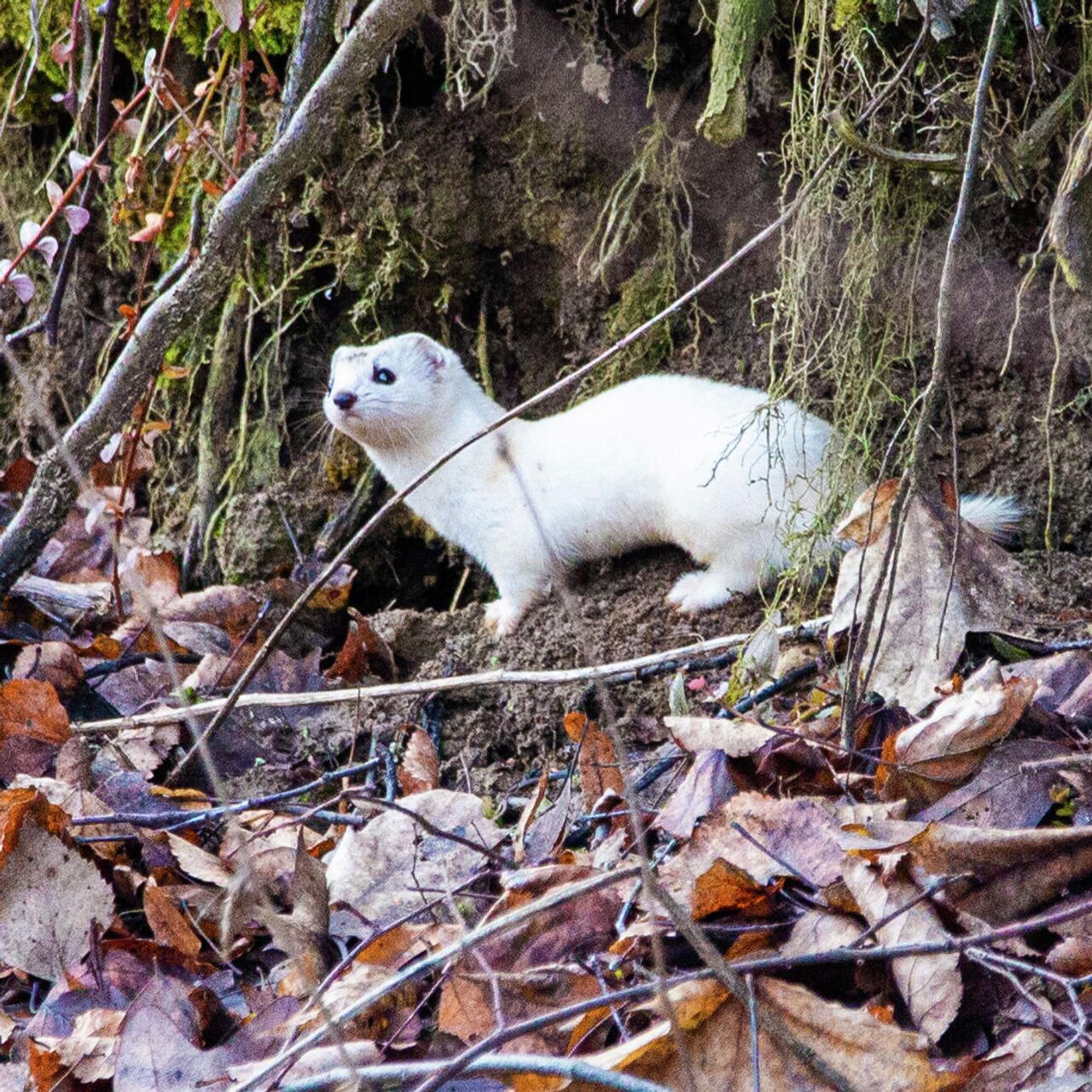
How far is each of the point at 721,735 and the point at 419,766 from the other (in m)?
0.84

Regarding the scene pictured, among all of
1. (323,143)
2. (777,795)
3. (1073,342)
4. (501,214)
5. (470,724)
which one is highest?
(323,143)

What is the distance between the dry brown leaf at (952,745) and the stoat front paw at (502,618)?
190 cm

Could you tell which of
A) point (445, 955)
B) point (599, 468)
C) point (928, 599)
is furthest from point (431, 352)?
point (445, 955)

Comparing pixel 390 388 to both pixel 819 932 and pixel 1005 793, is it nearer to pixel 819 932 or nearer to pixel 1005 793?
pixel 1005 793

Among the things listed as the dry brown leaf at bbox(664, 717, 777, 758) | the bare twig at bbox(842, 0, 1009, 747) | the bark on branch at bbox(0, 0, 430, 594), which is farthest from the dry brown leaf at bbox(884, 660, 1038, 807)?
the bark on branch at bbox(0, 0, 430, 594)

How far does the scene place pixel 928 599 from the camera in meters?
2.84

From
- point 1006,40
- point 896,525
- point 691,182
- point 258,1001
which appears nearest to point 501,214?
point 691,182

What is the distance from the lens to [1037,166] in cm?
343

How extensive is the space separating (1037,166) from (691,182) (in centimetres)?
116

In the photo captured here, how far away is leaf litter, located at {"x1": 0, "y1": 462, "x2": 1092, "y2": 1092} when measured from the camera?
68.8 inches

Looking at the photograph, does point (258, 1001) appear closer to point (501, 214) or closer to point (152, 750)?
point (152, 750)

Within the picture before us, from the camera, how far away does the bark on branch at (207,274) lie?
321 centimetres

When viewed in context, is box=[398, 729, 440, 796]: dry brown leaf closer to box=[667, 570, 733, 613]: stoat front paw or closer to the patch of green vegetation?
box=[667, 570, 733, 613]: stoat front paw

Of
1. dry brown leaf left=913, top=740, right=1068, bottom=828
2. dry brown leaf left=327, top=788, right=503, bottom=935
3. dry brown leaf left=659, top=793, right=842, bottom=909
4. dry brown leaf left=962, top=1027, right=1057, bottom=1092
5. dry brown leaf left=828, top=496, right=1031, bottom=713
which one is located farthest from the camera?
dry brown leaf left=828, top=496, right=1031, bottom=713
